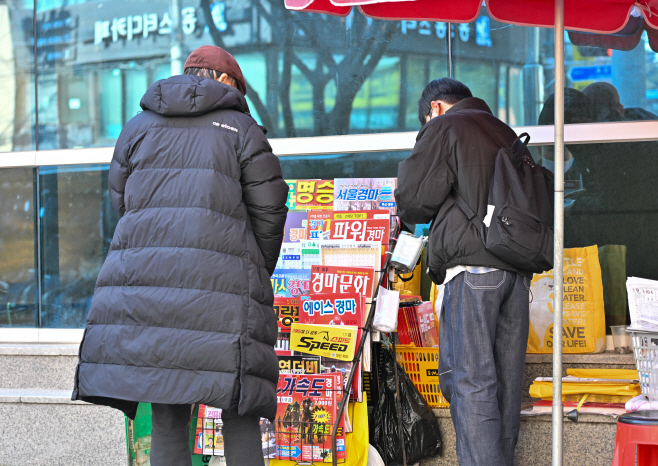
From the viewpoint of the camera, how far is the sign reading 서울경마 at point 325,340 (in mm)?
3596

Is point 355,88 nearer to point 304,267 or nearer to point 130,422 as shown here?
point 304,267

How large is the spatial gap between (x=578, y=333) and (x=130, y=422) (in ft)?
9.06

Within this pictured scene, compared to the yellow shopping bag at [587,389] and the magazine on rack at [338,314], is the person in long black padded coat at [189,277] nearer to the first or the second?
the magazine on rack at [338,314]

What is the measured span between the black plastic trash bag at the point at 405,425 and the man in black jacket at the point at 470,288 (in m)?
0.57

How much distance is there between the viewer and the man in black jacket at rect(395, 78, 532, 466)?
311 centimetres

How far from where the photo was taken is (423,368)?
4.00 metres

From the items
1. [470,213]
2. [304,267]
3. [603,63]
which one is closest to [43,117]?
[304,267]

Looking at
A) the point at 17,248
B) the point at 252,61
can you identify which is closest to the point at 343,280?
the point at 252,61

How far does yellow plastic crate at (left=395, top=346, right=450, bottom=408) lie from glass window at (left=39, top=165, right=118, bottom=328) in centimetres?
295

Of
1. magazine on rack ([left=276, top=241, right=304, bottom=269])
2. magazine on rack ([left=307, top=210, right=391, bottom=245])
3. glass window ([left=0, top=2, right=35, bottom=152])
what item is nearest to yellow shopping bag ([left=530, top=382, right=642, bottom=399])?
magazine on rack ([left=307, top=210, right=391, bottom=245])

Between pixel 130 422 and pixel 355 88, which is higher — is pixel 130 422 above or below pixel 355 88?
below

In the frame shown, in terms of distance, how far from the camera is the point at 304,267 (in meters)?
4.21

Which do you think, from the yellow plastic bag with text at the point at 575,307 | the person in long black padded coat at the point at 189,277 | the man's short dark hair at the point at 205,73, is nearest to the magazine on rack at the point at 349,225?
the yellow plastic bag with text at the point at 575,307

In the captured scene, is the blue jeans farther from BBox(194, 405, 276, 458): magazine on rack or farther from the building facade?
the building facade
